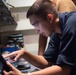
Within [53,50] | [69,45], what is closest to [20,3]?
[53,50]

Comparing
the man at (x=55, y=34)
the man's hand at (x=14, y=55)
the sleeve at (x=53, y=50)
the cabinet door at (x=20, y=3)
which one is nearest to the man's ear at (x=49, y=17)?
the man at (x=55, y=34)

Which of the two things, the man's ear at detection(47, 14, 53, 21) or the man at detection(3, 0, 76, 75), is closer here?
the man at detection(3, 0, 76, 75)

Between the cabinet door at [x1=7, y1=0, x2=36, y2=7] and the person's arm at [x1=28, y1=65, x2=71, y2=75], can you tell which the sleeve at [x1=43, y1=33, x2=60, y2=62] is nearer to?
the person's arm at [x1=28, y1=65, x2=71, y2=75]

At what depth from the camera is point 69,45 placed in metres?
1.17

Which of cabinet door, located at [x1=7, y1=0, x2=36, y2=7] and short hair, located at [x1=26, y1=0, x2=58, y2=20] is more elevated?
short hair, located at [x1=26, y1=0, x2=58, y2=20]

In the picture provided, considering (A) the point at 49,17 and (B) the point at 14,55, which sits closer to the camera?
(A) the point at 49,17

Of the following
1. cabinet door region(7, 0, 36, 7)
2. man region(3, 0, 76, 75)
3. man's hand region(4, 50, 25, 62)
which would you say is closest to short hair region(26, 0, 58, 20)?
man region(3, 0, 76, 75)

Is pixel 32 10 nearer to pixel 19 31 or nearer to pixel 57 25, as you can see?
pixel 57 25

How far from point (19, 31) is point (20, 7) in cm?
35

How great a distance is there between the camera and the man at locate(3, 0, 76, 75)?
1167mm

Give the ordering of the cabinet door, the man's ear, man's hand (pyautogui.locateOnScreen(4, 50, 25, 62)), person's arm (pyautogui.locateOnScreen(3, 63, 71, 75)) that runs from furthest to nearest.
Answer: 1. the cabinet door
2. man's hand (pyautogui.locateOnScreen(4, 50, 25, 62))
3. the man's ear
4. person's arm (pyautogui.locateOnScreen(3, 63, 71, 75))

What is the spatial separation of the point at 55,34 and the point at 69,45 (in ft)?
0.99

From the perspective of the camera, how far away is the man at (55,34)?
3.83ft

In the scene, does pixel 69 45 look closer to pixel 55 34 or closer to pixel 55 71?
pixel 55 71
